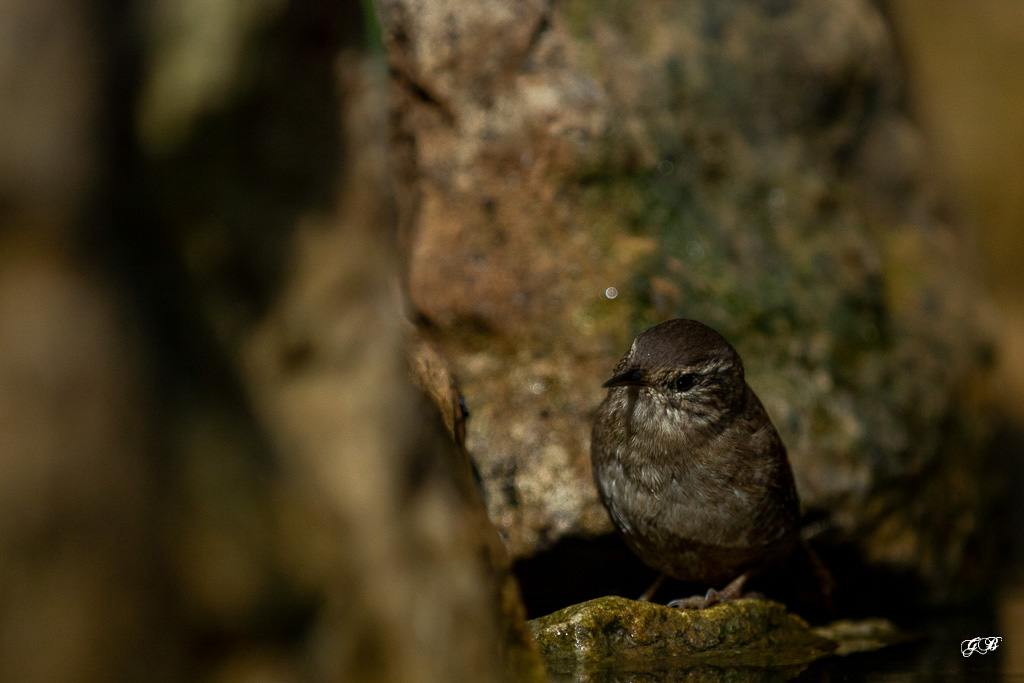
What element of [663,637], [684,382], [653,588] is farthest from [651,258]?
[663,637]

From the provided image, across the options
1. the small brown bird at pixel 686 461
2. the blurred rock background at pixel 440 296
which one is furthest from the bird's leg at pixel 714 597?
the blurred rock background at pixel 440 296

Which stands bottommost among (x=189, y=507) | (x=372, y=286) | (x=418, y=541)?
(x=418, y=541)

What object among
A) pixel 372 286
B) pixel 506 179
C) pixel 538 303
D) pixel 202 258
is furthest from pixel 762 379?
pixel 202 258

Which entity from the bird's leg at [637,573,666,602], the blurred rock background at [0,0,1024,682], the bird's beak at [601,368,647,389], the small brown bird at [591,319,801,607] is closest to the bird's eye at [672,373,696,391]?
the small brown bird at [591,319,801,607]

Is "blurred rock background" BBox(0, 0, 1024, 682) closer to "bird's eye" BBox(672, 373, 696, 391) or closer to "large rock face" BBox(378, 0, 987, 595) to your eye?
"large rock face" BBox(378, 0, 987, 595)

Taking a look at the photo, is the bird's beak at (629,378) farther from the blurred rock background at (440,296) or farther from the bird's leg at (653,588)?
the bird's leg at (653,588)

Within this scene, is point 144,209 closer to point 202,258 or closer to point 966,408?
point 202,258

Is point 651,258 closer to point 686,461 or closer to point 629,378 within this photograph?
point 629,378
